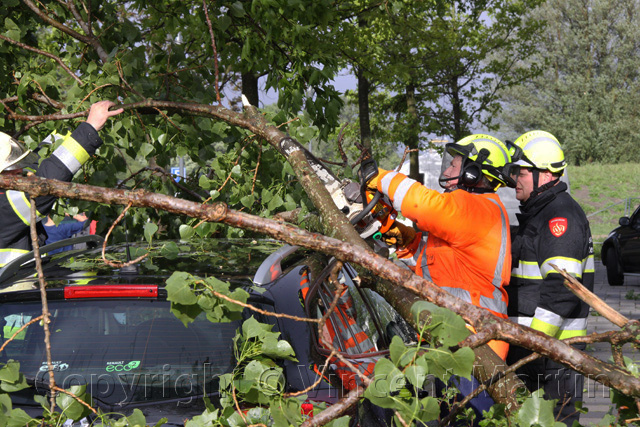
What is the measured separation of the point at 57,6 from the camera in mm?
5039

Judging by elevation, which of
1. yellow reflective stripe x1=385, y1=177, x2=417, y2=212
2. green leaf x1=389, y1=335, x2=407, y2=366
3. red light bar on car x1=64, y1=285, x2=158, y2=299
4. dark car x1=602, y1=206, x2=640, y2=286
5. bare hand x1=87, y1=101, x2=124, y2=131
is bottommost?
dark car x1=602, y1=206, x2=640, y2=286

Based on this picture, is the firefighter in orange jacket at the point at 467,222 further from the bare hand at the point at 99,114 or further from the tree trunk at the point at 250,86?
the tree trunk at the point at 250,86

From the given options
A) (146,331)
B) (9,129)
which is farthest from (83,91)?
(146,331)

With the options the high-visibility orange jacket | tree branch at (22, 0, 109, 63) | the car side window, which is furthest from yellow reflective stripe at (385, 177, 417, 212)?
tree branch at (22, 0, 109, 63)

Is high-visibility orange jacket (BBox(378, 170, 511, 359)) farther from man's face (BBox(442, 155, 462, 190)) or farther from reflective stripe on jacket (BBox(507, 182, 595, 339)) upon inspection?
reflective stripe on jacket (BBox(507, 182, 595, 339))

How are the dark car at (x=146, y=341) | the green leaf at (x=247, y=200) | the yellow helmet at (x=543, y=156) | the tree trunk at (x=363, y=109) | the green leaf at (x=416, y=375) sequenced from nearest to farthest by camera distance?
the green leaf at (x=416, y=375) < the dark car at (x=146, y=341) < the yellow helmet at (x=543, y=156) < the green leaf at (x=247, y=200) < the tree trunk at (x=363, y=109)

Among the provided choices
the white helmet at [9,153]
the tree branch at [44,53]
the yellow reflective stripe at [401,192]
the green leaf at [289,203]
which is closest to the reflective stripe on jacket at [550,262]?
the yellow reflective stripe at [401,192]

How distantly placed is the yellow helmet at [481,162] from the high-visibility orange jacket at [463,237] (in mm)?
119

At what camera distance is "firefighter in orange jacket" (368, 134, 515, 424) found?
2.94 metres

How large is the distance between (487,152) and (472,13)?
15.2 meters

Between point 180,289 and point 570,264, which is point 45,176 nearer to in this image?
point 180,289

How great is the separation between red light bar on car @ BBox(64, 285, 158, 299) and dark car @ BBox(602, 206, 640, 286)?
10350mm

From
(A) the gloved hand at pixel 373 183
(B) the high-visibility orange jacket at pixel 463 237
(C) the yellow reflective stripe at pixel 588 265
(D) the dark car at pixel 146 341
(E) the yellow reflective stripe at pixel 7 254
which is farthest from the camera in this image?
(E) the yellow reflective stripe at pixel 7 254

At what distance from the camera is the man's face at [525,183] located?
12.5 feet
